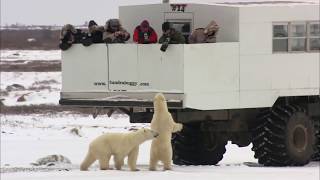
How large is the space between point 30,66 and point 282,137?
40.4 meters

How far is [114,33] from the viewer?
15164 mm

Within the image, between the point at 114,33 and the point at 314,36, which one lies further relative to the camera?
the point at 314,36

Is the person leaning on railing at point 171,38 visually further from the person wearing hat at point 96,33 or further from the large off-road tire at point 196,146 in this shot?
the large off-road tire at point 196,146

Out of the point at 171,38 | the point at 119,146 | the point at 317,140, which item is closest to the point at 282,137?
the point at 317,140

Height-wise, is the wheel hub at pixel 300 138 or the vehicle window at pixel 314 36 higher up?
the vehicle window at pixel 314 36

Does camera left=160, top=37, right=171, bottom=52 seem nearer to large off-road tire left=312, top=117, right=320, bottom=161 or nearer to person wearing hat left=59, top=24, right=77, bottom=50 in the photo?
person wearing hat left=59, top=24, right=77, bottom=50

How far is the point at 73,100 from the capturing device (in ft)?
50.7

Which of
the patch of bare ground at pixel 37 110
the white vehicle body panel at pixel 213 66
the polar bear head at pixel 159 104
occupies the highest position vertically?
the white vehicle body panel at pixel 213 66

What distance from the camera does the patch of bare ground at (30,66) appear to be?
5100 cm

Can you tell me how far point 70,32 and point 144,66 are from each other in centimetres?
145

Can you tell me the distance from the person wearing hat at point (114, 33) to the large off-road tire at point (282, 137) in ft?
8.45

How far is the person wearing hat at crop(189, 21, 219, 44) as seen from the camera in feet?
48.5

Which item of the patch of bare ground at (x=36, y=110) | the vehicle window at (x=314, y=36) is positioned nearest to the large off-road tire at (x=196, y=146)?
the vehicle window at (x=314, y=36)

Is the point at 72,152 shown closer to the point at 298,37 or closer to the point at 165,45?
the point at 298,37
